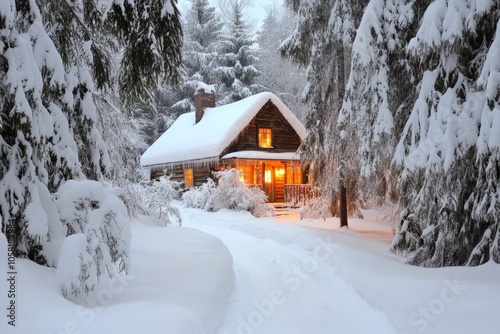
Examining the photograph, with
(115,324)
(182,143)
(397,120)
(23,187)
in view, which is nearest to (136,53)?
(23,187)

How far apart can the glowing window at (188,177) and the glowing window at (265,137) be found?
19.3 feet

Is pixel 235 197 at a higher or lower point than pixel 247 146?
lower

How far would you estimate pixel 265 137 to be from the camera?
24.6m

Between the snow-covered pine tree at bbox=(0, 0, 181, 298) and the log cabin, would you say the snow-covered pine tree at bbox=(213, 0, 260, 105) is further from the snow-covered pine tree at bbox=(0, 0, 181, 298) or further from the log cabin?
the snow-covered pine tree at bbox=(0, 0, 181, 298)

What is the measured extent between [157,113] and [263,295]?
3.87 metres

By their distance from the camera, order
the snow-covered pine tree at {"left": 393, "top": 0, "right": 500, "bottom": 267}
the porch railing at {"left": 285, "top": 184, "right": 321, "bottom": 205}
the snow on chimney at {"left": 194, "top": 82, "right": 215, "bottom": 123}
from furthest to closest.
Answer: the snow on chimney at {"left": 194, "top": 82, "right": 215, "bottom": 123} < the porch railing at {"left": 285, "top": 184, "right": 321, "bottom": 205} < the snow-covered pine tree at {"left": 393, "top": 0, "right": 500, "bottom": 267}

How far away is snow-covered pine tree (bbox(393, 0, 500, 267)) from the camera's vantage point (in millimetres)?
5207

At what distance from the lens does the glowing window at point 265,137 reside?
24366 millimetres

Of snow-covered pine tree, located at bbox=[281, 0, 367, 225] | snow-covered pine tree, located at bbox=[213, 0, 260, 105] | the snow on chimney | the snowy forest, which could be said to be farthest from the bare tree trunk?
snow-covered pine tree, located at bbox=[213, 0, 260, 105]

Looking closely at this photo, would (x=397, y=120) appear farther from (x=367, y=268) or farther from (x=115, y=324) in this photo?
(x=115, y=324)

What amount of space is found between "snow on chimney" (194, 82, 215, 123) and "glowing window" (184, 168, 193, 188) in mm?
4260

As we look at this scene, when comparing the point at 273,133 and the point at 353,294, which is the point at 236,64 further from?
the point at 353,294

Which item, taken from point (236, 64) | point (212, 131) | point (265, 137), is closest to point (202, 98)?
point (212, 131)

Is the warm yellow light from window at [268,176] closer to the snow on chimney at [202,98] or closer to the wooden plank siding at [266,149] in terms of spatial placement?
the wooden plank siding at [266,149]
